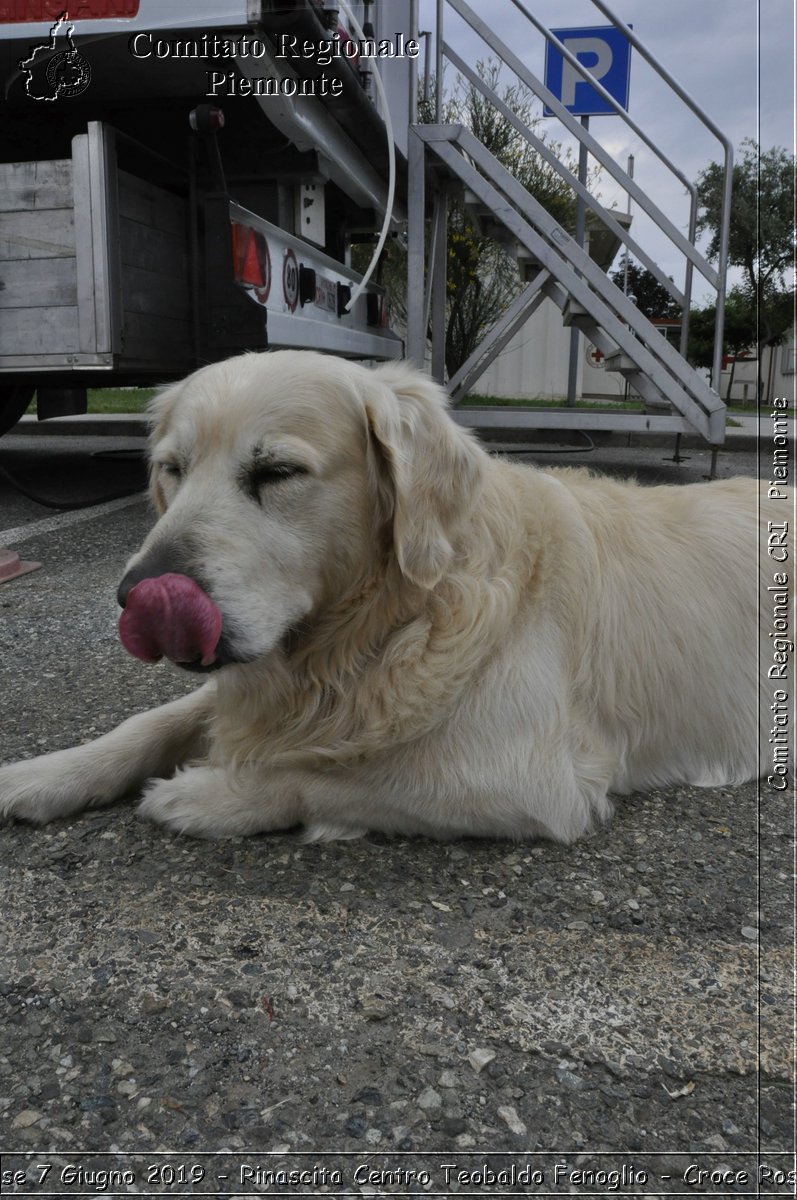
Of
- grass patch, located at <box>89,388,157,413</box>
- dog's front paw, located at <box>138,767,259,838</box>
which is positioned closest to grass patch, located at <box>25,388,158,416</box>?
grass patch, located at <box>89,388,157,413</box>

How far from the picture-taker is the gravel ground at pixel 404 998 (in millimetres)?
1214

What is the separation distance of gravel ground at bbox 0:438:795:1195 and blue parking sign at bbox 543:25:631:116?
6.51 meters

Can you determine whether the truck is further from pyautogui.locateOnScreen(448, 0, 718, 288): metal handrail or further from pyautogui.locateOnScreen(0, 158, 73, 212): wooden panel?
pyautogui.locateOnScreen(448, 0, 718, 288): metal handrail

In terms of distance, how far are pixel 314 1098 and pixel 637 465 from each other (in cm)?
862

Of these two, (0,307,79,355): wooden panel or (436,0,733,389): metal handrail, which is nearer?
(0,307,79,355): wooden panel

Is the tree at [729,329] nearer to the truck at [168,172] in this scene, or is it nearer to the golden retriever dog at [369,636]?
the golden retriever dog at [369,636]

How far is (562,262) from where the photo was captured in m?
5.92

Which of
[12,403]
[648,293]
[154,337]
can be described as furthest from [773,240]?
[648,293]

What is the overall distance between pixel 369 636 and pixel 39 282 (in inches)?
122

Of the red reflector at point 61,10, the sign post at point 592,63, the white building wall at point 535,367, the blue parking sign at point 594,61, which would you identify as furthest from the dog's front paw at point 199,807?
the white building wall at point 535,367

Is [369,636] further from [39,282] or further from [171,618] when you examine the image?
[39,282]

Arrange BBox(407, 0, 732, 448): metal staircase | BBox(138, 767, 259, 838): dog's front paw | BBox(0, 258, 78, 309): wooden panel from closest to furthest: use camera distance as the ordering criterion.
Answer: BBox(138, 767, 259, 838): dog's front paw
BBox(0, 258, 78, 309): wooden panel
BBox(407, 0, 732, 448): metal staircase

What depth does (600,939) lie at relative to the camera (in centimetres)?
167

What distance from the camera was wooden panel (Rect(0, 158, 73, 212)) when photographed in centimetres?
401
